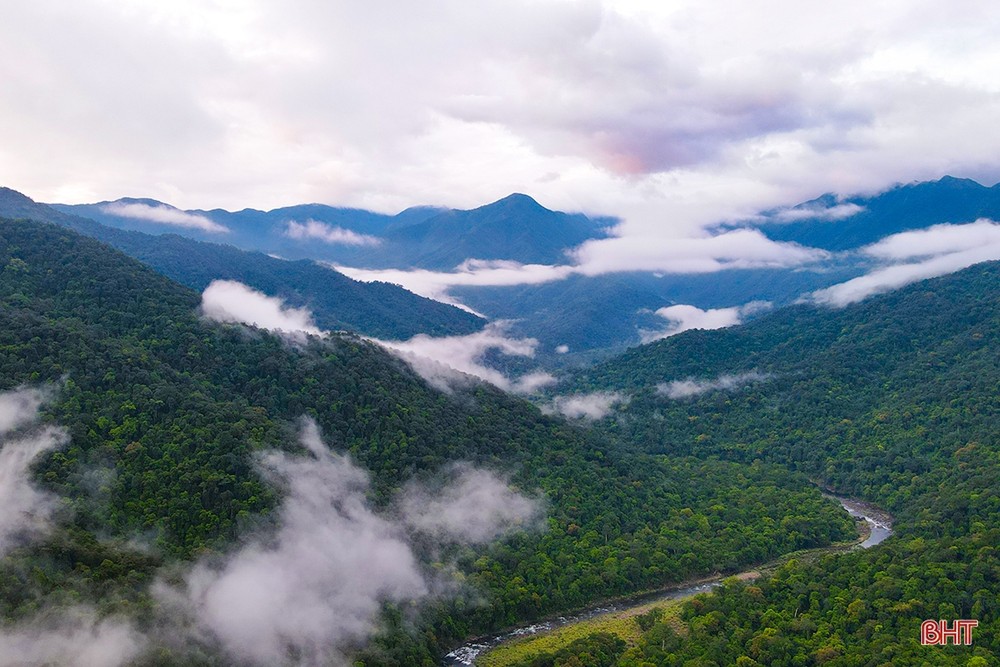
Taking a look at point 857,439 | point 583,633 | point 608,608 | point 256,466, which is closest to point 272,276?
point 256,466

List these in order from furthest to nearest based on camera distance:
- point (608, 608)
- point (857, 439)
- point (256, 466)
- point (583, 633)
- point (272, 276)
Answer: point (272, 276) → point (857, 439) → point (608, 608) → point (256, 466) → point (583, 633)

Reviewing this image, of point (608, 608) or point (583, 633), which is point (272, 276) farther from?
point (583, 633)

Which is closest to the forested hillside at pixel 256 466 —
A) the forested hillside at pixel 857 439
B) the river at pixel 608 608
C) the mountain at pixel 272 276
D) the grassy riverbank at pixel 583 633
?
the river at pixel 608 608

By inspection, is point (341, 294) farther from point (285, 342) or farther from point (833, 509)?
point (833, 509)

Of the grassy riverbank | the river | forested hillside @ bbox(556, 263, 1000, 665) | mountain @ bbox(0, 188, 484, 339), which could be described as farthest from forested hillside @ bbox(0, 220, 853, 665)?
mountain @ bbox(0, 188, 484, 339)

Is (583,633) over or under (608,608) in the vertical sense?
over

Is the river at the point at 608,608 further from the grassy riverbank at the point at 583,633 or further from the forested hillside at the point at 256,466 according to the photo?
the forested hillside at the point at 256,466
